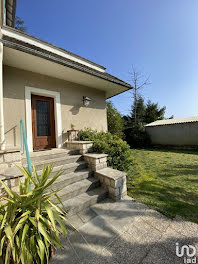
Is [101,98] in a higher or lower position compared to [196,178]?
higher

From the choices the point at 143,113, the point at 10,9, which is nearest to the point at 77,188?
the point at 10,9

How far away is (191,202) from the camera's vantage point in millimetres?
2332

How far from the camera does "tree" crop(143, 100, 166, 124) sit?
1862cm

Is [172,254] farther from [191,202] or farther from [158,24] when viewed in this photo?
[158,24]

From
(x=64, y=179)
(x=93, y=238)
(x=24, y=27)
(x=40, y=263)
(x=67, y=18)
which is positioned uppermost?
(x=24, y=27)

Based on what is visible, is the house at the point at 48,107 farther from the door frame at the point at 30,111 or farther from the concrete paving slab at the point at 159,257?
the concrete paving slab at the point at 159,257

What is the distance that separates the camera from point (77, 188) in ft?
8.12

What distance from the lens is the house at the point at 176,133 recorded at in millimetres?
9781

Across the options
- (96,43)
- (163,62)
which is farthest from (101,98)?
(163,62)

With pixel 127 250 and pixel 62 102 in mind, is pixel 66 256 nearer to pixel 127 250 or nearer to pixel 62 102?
pixel 127 250

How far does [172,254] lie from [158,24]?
9000mm

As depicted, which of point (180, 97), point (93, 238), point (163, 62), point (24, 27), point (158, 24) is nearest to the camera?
point (93, 238)

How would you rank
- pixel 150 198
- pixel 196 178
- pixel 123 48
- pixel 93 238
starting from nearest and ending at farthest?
pixel 93 238 < pixel 150 198 < pixel 196 178 < pixel 123 48

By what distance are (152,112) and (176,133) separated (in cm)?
879
